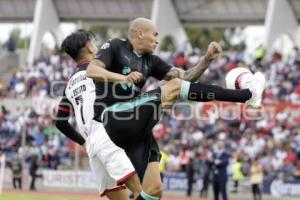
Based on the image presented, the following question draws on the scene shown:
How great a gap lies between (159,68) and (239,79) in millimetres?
1149

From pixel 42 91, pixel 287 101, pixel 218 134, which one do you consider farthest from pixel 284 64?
pixel 42 91

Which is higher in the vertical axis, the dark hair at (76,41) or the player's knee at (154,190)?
the dark hair at (76,41)

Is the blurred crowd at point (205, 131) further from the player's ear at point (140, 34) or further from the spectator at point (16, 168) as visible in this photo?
the player's ear at point (140, 34)

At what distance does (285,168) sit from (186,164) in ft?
11.1

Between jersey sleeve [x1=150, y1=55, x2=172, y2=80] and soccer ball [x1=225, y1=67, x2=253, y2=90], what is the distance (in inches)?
39.0

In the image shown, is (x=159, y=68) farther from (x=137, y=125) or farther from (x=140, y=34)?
(x=137, y=125)

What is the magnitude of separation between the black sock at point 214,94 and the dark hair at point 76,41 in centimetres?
171

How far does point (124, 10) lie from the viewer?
130ft

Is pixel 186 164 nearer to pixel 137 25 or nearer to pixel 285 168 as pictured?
pixel 285 168

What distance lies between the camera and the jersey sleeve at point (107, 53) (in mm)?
7891

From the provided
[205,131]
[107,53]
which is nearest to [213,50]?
[107,53]

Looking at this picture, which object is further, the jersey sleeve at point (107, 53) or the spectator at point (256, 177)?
the spectator at point (256, 177)

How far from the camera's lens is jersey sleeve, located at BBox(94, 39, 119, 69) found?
25.9 feet

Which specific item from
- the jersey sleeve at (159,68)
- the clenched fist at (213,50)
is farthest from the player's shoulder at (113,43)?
the clenched fist at (213,50)
